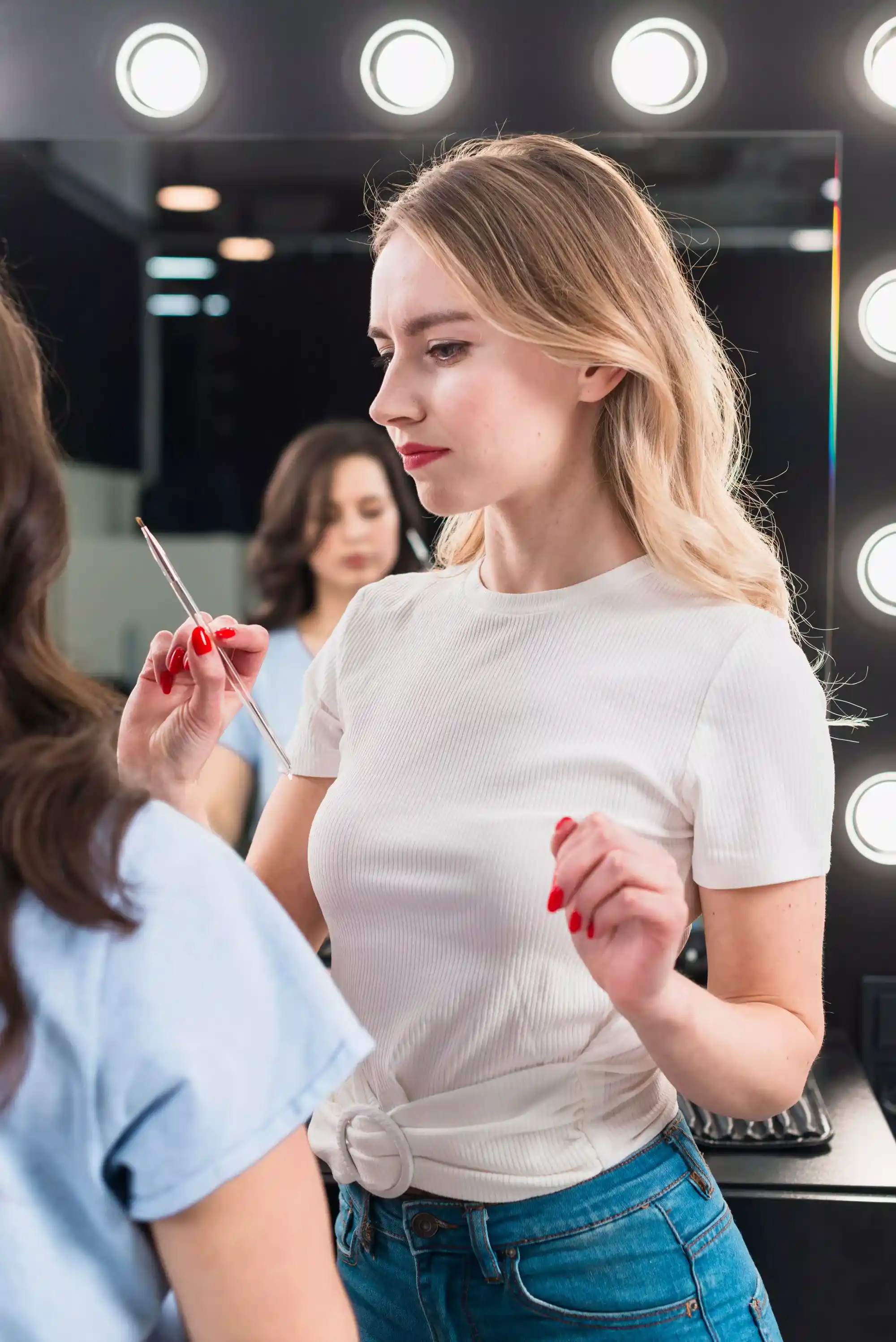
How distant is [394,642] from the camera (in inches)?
39.6

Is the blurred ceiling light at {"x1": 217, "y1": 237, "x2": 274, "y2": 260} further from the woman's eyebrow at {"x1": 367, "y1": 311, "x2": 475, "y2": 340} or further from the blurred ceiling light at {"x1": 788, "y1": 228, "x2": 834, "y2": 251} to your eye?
the woman's eyebrow at {"x1": 367, "y1": 311, "x2": 475, "y2": 340}

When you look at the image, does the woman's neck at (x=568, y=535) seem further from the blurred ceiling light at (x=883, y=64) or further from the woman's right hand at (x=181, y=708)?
the blurred ceiling light at (x=883, y=64)

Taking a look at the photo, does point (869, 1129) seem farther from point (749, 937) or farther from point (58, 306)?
point (58, 306)

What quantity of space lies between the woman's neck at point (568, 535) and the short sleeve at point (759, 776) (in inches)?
5.5

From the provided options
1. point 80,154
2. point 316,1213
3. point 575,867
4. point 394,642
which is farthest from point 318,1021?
point 80,154

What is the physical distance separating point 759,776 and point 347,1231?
0.41 meters

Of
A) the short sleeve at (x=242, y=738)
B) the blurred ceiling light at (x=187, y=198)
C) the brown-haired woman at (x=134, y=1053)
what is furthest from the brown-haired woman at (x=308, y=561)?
the brown-haired woman at (x=134, y=1053)

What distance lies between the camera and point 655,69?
157 centimetres

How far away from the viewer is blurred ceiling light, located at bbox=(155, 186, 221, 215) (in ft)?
5.23

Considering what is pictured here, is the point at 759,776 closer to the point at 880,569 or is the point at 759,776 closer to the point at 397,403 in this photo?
the point at 397,403

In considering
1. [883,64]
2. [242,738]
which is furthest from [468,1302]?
[883,64]

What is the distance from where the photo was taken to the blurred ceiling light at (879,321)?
1.56 meters

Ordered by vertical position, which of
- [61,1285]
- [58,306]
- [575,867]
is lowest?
[61,1285]

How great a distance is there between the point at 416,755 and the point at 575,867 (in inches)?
11.2
